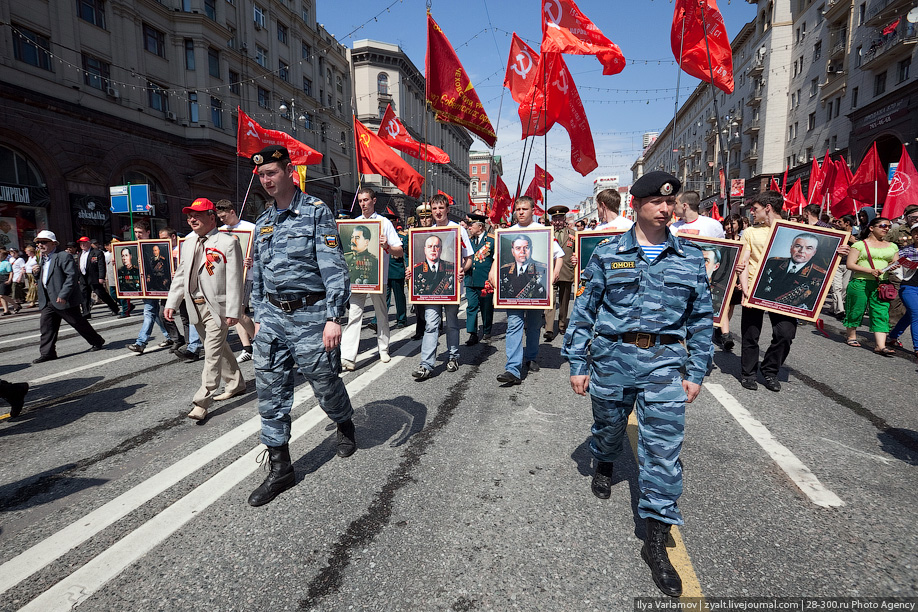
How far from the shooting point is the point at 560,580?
2271 millimetres

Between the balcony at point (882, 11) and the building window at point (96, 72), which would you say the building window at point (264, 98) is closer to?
the building window at point (96, 72)

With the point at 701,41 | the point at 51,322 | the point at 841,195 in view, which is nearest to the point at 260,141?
the point at 51,322

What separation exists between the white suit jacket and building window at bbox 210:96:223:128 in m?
23.4

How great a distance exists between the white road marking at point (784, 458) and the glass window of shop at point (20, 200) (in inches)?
861

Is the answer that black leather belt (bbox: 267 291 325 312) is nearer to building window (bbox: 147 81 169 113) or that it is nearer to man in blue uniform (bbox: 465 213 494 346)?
man in blue uniform (bbox: 465 213 494 346)

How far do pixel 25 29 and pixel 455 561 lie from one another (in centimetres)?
2380

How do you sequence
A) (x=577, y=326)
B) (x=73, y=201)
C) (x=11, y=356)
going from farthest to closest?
(x=73, y=201)
(x=11, y=356)
(x=577, y=326)

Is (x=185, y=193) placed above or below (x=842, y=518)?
above

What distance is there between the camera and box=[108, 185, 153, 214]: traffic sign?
631 inches

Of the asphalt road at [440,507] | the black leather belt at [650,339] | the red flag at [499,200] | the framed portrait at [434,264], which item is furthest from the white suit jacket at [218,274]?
the red flag at [499,200]

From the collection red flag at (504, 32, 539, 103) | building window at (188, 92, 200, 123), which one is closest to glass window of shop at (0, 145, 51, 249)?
building window at (188, 92, 200, 123)

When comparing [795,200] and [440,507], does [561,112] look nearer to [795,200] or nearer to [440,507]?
[440,507]

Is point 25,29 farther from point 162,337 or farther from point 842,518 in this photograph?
point 842,518

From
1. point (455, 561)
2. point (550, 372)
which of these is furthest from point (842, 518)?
point (550, 372)
